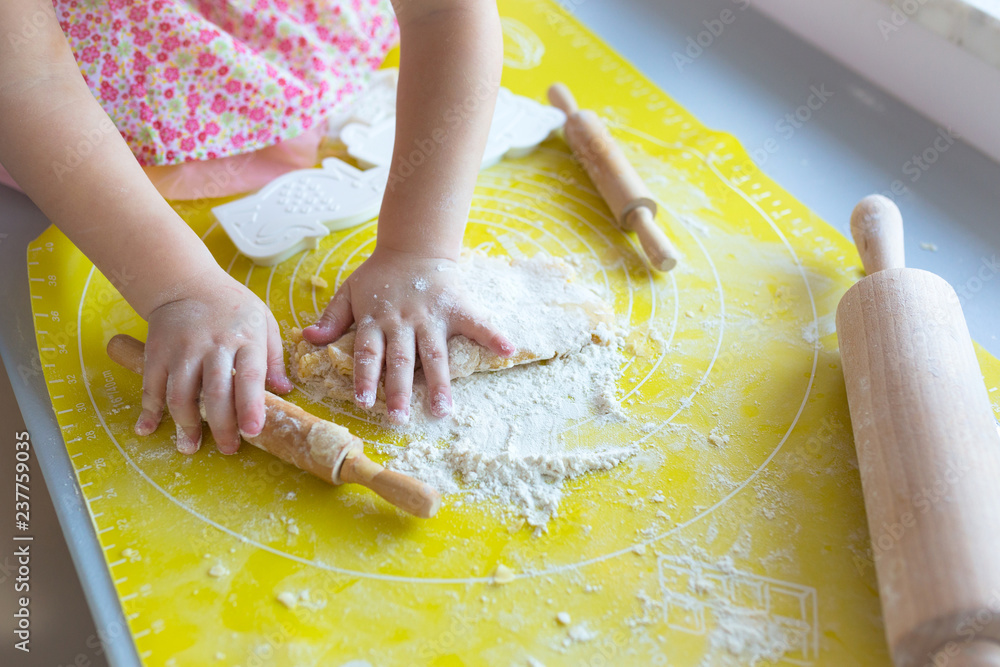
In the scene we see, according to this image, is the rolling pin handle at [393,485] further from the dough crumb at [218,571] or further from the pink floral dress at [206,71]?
the pink floral dress at [206,71]

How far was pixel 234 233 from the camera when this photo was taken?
0.95 metres

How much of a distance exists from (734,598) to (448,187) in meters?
0.56

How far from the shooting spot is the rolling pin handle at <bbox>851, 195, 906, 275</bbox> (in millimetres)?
826

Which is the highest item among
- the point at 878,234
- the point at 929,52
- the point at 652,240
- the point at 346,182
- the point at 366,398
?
the point at 929,52

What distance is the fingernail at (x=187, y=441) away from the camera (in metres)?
0.73

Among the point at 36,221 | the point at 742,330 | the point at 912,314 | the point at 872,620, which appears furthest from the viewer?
the point at 36,221

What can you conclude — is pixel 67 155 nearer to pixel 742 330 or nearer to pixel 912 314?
pixel 742 330

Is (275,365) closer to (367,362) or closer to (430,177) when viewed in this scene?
Answer: (367,362)

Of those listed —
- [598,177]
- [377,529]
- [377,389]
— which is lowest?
[377,529]

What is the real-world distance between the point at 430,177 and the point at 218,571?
1.66 feet

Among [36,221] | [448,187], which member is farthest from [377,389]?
[36,221]

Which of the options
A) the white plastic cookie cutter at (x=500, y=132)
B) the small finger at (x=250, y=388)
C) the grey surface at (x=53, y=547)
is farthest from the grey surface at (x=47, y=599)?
the white plastic cookie cutter at (x=500, y=132)

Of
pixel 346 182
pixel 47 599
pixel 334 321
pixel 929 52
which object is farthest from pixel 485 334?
pixel 929 52

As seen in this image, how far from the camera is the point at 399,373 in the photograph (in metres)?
0.77
